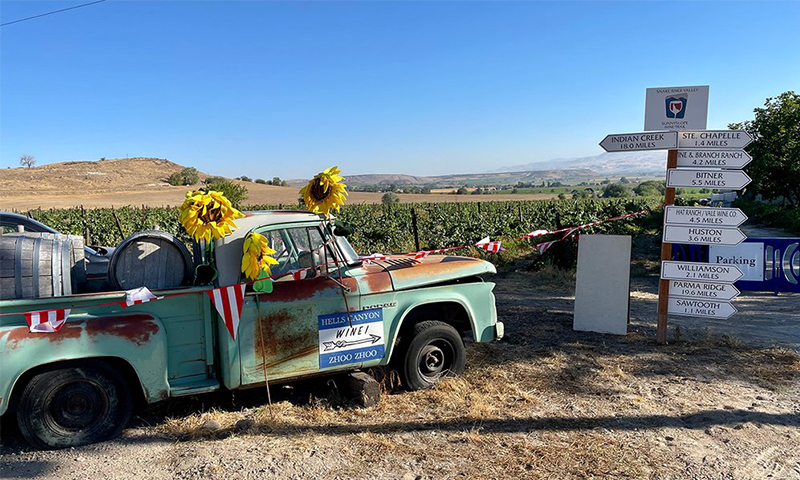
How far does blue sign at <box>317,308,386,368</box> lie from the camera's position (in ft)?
16.2

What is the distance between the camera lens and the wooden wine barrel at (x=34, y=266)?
3.97 metres

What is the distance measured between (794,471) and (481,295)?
2.95 m

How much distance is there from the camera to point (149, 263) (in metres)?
4.50

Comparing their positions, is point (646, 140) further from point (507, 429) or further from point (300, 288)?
point (300, 288)

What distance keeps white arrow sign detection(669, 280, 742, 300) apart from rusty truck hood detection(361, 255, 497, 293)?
10.8 ft

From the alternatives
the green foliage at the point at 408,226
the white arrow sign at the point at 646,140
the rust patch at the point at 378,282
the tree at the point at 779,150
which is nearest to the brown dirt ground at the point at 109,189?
the green foliage at the point at 408,226

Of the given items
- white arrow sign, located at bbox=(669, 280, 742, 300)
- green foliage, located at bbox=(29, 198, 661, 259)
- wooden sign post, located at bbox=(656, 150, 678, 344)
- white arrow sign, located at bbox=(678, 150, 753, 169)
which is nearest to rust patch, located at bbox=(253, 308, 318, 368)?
wooden sign post, located at bbox=(656, 150, 678, 344)

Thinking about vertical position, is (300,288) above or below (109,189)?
below

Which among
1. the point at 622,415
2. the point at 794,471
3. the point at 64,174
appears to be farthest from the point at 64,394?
the point at 64,174

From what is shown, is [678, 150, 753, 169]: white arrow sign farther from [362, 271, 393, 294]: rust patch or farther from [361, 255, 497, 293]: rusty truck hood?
[362, 271, 393, 294]: rust patch

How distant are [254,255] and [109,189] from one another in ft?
197

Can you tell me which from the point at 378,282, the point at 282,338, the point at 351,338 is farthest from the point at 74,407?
the point at 378,282

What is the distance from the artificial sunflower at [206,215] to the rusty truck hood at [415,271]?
4.66ft

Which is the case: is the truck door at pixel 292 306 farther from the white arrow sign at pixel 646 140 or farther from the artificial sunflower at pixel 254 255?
the white arrow sign at pixel 646 140
